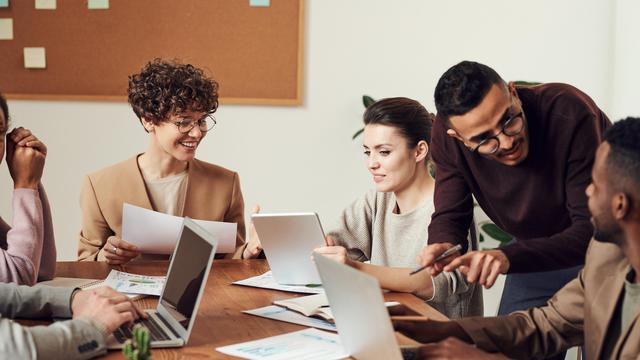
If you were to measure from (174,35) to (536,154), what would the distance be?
84.7 inches

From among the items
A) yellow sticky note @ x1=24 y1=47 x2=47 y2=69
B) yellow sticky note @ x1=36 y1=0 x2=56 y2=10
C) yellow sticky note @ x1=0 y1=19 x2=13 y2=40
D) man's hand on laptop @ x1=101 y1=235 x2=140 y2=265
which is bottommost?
man's hand on laptop @ x1=101 y1=235 x2=140 y2=265

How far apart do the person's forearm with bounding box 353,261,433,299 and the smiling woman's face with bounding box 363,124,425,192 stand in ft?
1.25

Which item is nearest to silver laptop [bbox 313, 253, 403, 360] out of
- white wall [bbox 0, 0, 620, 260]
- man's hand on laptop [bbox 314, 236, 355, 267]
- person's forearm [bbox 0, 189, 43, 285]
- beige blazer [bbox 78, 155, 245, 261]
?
man's hand on laptop [bbox 314, 236, 355, 267]

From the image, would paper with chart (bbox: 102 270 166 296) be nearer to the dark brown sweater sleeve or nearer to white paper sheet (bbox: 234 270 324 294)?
white paper sheet (bbox: 234 270 324 294)

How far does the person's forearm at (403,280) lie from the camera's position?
2.16 metres

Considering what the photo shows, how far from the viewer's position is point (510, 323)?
1771 mm

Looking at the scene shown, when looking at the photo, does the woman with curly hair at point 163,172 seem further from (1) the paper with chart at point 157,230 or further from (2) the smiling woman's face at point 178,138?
(1) the paper with chart at point 157,230

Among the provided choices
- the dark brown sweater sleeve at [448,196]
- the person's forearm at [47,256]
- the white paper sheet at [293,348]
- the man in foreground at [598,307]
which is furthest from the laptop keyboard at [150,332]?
the dark brown sweater sleeve at [448,196]

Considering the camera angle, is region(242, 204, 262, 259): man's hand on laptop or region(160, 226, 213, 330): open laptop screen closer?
region(160, 226, 213, 330): open laptop screen

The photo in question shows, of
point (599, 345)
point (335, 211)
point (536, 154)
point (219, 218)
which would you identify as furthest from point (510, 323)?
point (335, 211)

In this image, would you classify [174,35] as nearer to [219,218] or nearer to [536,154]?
[219,218]

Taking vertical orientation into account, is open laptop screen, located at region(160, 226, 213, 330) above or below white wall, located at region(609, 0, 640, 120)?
below

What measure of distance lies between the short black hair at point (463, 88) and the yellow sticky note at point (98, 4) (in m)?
2.27

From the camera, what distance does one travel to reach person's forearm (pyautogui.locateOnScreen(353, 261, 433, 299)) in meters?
2.16
